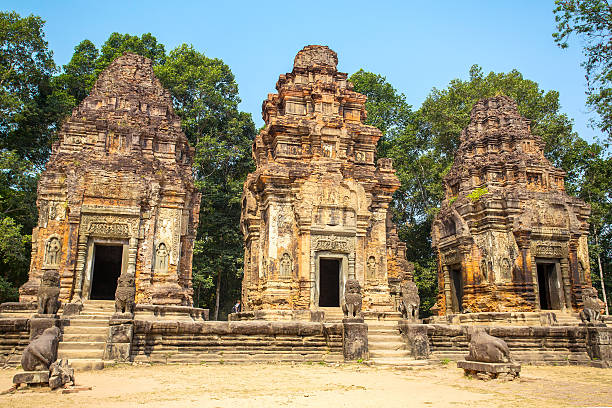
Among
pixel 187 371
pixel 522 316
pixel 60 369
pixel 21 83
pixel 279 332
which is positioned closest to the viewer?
pixel 60 369

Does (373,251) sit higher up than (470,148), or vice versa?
(470,148)

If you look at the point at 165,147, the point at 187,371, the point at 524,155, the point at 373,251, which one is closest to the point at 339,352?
the point at 187,371

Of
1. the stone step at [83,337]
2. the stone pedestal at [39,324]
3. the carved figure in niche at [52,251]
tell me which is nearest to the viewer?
the stone pedestal at [39,324]

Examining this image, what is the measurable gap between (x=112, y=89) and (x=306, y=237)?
320 inches

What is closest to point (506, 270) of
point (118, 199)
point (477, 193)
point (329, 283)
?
point (477, 193)

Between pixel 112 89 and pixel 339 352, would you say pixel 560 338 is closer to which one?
pixel 339 352

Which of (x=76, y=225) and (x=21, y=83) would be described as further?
(x=21, y=83)

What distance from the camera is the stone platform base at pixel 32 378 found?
683 cm

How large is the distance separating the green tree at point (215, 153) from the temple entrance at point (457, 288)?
35.3 feet

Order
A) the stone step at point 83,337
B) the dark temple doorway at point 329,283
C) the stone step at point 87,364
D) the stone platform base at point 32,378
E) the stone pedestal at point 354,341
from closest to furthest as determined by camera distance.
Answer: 1. the stone platform base at point 32,378
2. the stone step at point 87,364
3. the stone step at point 83,337
4. the stone pedestal at point 354,341
5. the dark temple doorway at point 329,283

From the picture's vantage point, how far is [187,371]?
30.2ft

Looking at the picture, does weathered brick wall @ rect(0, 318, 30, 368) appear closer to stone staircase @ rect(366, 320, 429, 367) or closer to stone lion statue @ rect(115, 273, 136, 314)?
stone lion statue @ rect(115, 273, 136, 314)

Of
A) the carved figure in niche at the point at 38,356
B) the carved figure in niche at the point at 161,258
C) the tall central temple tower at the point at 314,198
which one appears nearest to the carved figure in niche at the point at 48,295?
the carved figure in niche at the point at 38,356

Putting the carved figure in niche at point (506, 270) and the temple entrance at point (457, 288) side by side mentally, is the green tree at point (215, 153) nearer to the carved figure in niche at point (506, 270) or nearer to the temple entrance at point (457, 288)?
the temple entrance at point (457, 288)
